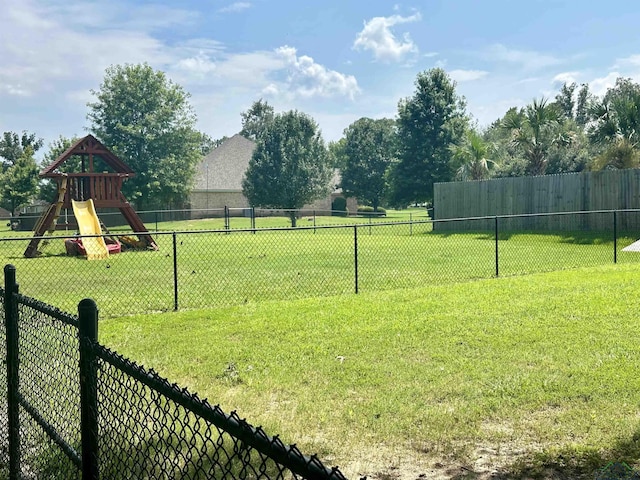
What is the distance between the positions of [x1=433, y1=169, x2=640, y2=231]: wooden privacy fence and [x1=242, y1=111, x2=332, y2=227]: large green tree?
1253cm

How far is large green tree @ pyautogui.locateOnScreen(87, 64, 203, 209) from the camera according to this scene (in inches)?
1624

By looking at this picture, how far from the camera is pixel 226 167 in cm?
4916

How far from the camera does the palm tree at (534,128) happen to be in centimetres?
2634

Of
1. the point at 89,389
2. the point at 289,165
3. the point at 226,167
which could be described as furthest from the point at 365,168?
the point at 89,389

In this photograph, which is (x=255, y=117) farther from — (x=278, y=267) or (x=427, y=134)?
(x=278, y=267)

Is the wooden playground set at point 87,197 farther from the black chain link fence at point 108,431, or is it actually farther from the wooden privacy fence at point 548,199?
the black chain link fence at point 108,431

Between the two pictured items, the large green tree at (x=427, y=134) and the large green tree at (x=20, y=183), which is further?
the large green tree at (x=20, y=183)

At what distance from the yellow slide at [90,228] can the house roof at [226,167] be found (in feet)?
84.1

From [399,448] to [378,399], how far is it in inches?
34.3

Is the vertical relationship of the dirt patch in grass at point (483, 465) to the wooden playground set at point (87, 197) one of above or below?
below

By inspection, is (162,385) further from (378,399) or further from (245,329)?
(245,329)

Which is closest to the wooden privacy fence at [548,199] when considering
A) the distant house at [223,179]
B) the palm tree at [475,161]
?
the palm tree at [475,161]

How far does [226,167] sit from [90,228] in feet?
100

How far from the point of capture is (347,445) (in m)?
3.89
